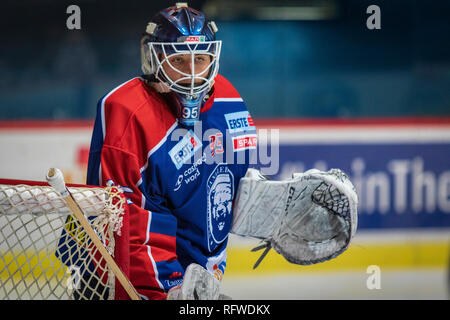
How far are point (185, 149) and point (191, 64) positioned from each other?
21 cm

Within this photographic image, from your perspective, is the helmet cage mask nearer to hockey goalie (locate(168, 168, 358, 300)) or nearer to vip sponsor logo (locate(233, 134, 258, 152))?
vip sponsor logo (locate(233, 134, 258, 152))

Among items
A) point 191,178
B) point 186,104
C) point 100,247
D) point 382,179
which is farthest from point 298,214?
point 382,179

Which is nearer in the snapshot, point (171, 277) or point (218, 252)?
point (171, 277)

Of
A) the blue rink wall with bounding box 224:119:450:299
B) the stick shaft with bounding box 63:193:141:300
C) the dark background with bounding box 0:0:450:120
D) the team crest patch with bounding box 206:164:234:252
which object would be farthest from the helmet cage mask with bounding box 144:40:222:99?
the blue rink wall with bounding box 224:119:450:299

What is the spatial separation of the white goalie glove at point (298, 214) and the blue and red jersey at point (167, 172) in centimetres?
5

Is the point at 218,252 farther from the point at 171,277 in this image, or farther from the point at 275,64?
the point at 275,64

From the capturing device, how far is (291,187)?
2047 millimetres

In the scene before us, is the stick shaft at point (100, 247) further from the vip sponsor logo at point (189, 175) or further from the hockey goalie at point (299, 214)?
the hockey goalie at point (299, 214)

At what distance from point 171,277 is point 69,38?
74.4 inches

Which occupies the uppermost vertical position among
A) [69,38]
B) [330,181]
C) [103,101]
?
[69,38]

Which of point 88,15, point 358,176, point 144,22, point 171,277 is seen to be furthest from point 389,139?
point 171,277

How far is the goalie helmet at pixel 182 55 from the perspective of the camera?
1.81 metres

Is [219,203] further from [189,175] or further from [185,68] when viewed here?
[185,68]

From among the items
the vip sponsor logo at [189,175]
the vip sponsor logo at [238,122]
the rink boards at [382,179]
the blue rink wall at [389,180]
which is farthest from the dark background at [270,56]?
the vip sponsor logo at [189,175]
